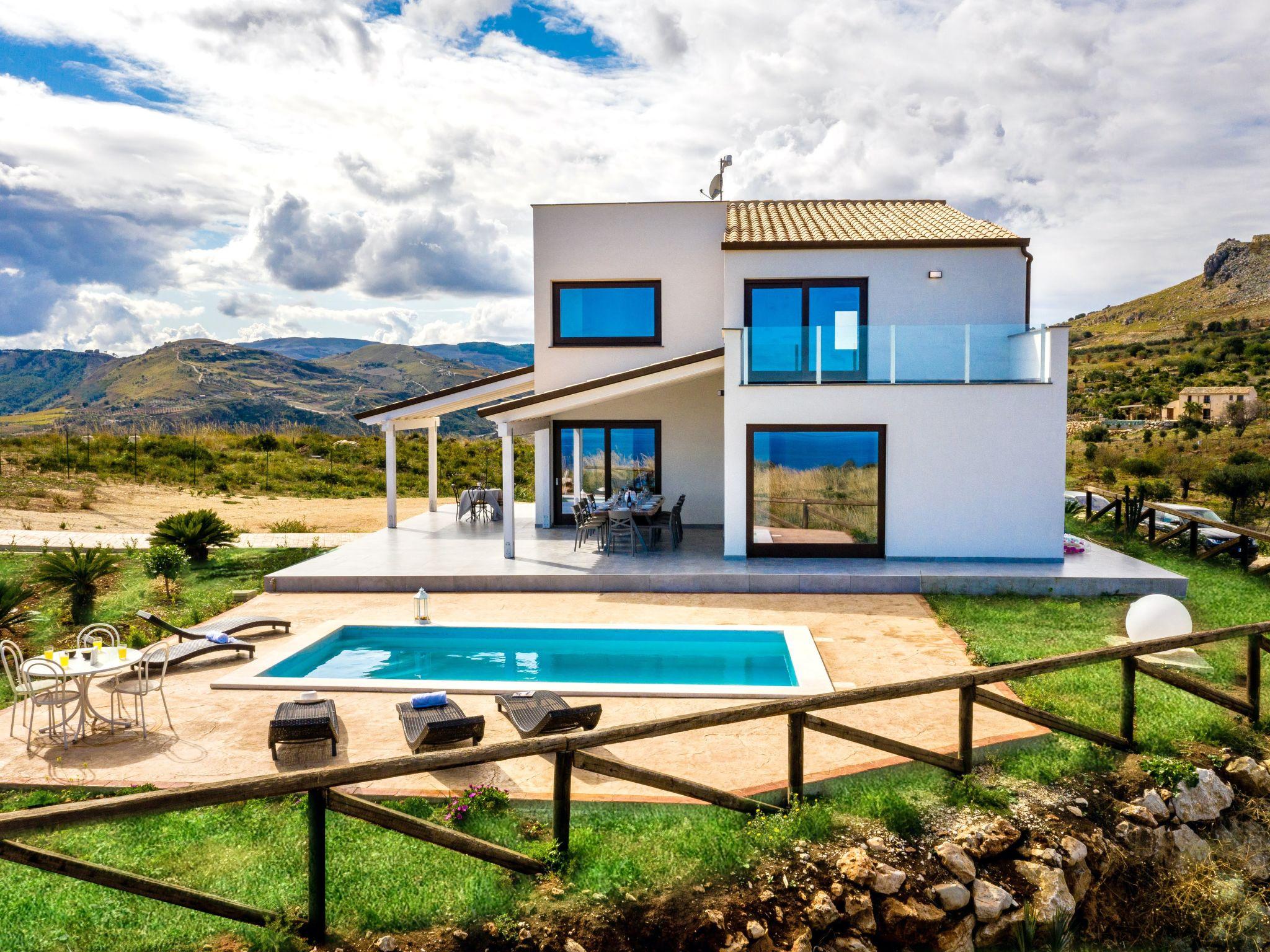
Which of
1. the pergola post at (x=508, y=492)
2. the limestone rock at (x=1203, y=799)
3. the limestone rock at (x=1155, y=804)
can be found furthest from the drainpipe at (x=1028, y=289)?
the limestone rock at (x=1155, y=804)

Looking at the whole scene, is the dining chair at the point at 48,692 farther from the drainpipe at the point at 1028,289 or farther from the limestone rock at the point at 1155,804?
the drainpipe at the point at 1028,289

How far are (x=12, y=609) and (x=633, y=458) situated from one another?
11.2 m

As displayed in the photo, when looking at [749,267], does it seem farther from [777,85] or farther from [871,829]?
[871,829]

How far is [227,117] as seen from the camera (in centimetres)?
1883

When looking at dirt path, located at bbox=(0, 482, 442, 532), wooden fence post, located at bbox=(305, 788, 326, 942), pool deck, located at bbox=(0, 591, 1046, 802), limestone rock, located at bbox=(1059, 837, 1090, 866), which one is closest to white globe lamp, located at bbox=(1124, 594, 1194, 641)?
pool deck, located at bbox=(0, 591, 1046, 802)

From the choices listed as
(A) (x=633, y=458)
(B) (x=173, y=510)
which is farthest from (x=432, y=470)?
(B) (x=173, y=510)

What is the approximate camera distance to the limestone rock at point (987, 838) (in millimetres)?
5312

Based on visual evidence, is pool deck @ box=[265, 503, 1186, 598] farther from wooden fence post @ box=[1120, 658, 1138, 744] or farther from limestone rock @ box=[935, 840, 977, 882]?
limestone rock @ box=[935, 840, 977, 882]

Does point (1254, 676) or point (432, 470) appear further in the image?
point (432, 470)

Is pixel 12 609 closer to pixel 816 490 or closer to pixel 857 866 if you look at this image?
pixel 857 866

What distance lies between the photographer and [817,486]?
14039 mm

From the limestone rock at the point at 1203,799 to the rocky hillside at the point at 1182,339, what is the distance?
46.4 meters

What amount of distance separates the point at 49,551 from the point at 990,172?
900 inches

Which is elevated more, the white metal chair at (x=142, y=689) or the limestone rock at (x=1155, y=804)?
the white metal chair at (x=142, y=689)
